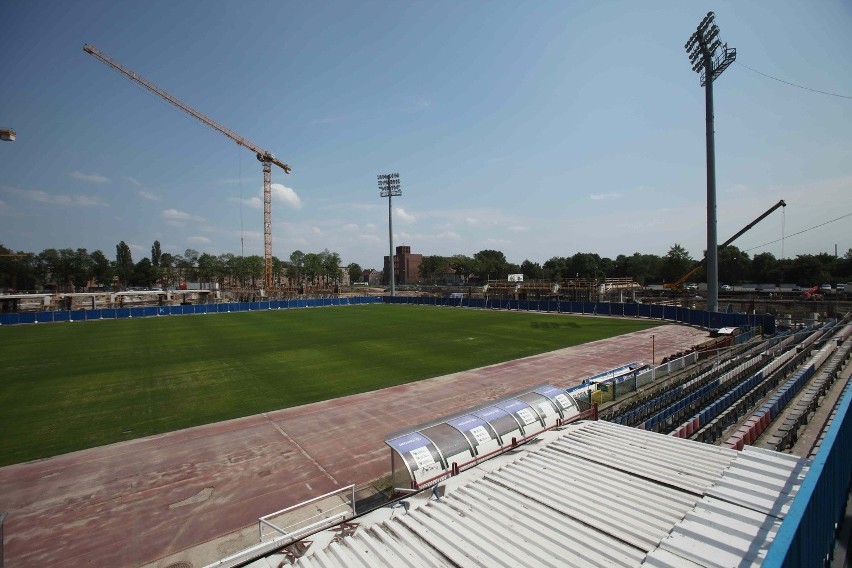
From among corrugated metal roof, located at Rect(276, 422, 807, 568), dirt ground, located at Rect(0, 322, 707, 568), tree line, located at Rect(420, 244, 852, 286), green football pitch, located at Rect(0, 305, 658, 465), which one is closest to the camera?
corrugated metal roof, located at Rect(276, 422, 807, 568)

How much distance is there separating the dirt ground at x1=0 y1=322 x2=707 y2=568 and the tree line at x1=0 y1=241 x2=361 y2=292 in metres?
132

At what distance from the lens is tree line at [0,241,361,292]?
434 feet

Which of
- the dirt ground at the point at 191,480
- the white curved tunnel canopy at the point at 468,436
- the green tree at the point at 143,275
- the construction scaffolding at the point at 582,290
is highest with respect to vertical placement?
the green tree at the point at 143,275

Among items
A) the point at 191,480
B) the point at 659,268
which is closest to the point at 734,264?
the point at 659,268

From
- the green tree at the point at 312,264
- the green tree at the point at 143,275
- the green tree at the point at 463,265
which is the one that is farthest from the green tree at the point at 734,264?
the green tree at the point at 143,275

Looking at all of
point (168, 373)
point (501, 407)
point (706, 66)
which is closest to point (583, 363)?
point (501, 407)

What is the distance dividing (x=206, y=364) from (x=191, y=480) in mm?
18396

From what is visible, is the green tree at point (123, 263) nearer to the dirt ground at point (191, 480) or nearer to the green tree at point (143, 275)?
the green tree at point (143, 275)

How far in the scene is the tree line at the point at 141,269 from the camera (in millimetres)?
132250

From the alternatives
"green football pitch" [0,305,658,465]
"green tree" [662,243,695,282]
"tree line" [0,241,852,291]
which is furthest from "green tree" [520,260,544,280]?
"green football pitch" [0,305,658,465]

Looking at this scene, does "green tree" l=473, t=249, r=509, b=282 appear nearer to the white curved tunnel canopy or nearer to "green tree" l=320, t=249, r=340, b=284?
"green tree" l=320, t=249, r=340, b=284

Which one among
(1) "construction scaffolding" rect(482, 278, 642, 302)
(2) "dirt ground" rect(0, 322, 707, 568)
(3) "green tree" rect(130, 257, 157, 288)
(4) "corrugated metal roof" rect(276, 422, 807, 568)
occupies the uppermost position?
(3) "green tree" rect(130, 257, 157, 288)

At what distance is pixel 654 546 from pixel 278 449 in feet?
41.7

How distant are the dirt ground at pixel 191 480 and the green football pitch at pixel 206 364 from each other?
198cm
